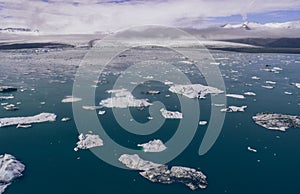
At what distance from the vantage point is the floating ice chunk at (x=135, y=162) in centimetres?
1050

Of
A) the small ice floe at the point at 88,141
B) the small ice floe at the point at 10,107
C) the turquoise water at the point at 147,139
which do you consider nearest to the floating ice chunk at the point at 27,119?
the turquoise water at the point at 147,139

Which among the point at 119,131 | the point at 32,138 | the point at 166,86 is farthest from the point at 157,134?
the point at 166,86

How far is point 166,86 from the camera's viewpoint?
22188 millimetres

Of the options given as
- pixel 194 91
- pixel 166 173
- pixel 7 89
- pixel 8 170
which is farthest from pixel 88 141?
pixel 7 89

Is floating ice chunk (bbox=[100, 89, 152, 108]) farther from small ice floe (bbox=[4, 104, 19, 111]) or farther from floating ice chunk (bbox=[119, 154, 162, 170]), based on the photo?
floating ice chunk (bbox=[119, 154, 162, 170])

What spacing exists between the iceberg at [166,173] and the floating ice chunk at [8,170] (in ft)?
10.6

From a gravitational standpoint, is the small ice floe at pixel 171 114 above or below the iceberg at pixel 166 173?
above

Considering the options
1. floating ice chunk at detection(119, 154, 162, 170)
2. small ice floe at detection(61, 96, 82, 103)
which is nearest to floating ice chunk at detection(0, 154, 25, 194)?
floating ice chunk at detection(119, 154, 162, 170)

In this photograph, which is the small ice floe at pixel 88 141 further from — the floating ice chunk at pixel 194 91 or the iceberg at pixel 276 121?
the floating ice chunk at pixel 194 91

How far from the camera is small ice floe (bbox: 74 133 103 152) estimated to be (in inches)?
472

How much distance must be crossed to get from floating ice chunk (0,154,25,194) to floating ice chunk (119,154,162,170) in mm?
3220

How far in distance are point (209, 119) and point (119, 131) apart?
172 inches

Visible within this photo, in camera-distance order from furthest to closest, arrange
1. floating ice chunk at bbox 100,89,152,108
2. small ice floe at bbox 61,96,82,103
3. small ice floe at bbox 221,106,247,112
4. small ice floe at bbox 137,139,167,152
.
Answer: small ice floe at bbox 61,96,82,103, floating ice chunk at bbox 100,89,152,108, small ice floe at bbox 221,106,247,112, small ice floe at bbox 137,139,167,152

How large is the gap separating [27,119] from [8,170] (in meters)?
4.86
